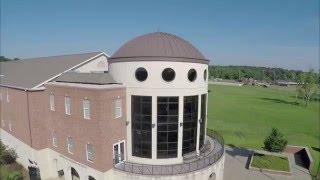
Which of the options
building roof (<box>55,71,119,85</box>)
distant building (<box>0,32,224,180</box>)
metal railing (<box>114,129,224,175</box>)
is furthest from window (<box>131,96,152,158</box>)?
building roof (<box>55,71,119,85</box>)

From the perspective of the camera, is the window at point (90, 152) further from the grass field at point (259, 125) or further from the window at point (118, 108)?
the grass field at point (259, 125)

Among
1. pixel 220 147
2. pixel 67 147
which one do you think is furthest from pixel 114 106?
pixel 220 147

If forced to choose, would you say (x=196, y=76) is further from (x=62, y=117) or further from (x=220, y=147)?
(x=62, y=117)

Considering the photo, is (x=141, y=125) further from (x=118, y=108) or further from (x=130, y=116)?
(x=118, y=108)

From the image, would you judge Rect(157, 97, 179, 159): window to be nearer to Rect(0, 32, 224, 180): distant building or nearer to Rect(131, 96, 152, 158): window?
Rect(0, 32, 224, 180): distant building

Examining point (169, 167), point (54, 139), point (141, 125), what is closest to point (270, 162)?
point (169, 167)

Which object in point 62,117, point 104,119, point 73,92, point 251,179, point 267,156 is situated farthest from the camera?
point 267,156

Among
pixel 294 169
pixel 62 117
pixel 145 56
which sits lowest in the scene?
pixel 294 169
